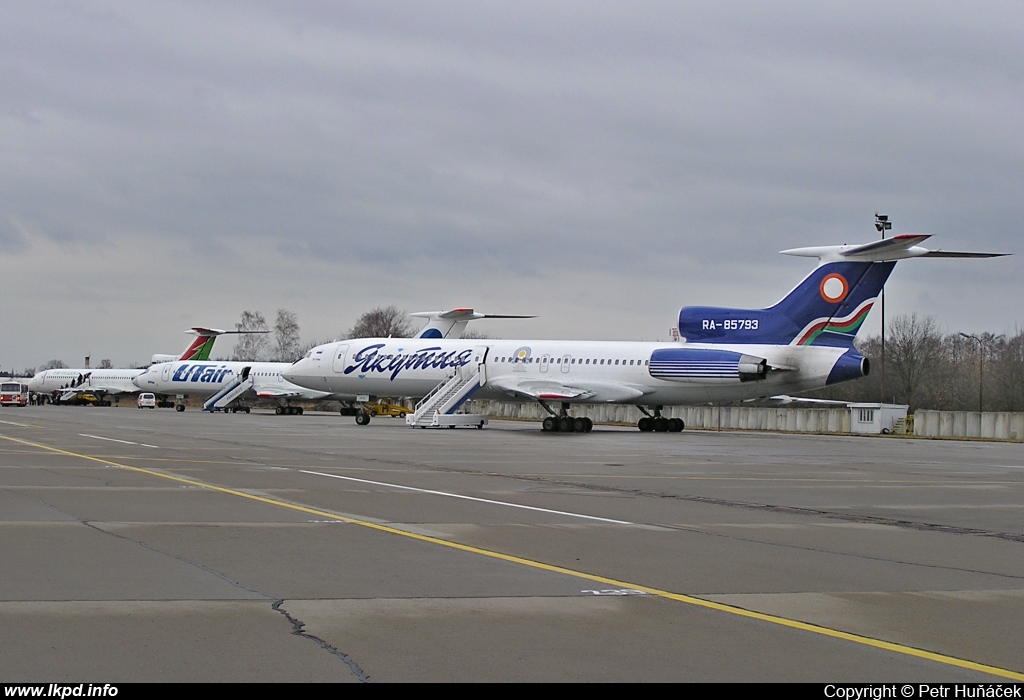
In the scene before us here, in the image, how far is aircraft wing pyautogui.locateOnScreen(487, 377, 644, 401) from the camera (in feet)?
150

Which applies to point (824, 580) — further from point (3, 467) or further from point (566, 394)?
point (566, 394)

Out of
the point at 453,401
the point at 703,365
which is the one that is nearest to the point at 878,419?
the point at 703,365

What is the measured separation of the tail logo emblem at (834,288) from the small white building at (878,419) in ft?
47.7

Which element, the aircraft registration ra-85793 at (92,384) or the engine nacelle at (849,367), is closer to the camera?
the engine nacelle at (849,367)

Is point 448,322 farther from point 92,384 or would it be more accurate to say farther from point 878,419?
point 92,384

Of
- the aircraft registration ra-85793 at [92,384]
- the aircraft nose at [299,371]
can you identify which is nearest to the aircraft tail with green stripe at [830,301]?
the aircraft nose at [299,371]

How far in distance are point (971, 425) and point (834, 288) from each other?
47.6 ft

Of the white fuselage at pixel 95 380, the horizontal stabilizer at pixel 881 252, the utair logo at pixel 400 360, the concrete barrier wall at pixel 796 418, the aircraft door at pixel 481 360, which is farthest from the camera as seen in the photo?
the white fuselage at pixel 95 380

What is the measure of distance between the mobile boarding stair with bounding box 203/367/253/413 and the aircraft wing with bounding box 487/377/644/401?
35.6m

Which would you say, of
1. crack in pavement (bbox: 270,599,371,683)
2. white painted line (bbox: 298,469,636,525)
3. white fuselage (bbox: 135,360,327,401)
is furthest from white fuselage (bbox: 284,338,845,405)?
crack in pavement (bbox: 270,599,371,683)

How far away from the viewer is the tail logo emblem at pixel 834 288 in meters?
42.3

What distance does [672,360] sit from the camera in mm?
44719

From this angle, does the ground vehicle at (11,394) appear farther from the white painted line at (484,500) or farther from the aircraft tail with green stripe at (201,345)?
the white painted line at (484,500)

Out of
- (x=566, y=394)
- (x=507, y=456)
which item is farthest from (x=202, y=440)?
(x=566, y=394)
